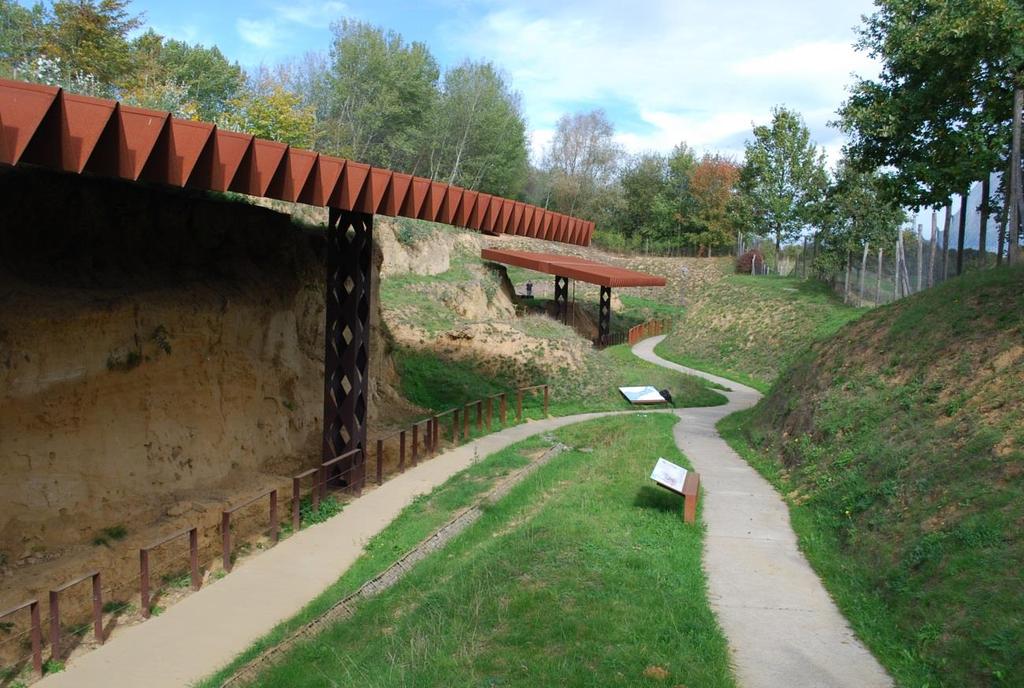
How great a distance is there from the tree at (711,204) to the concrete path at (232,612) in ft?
196

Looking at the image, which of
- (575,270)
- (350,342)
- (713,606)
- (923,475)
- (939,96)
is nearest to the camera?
(713,606)

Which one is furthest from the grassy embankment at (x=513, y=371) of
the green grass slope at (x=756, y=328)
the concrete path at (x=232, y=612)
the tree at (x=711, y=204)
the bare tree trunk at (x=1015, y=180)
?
the tree at (x=711, y=204)

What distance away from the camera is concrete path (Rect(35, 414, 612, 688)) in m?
7.79

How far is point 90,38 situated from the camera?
3328cm

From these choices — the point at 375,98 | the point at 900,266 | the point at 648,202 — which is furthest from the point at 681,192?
the point at 900,266

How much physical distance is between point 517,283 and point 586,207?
30.6 m

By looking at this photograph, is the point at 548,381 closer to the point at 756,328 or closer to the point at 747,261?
the point at 756,328

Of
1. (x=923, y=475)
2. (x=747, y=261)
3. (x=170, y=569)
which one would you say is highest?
(x=747, y=261)

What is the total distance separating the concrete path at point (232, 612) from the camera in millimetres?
7785

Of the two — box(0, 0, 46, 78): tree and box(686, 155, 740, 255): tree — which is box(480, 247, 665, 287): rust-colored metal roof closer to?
box(0, 0, 46, 78): tree

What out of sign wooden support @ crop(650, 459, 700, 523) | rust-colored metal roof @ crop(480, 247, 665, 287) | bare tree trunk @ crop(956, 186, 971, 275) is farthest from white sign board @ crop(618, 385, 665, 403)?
sign wooden support @ crop(650, 459, 700, 523)

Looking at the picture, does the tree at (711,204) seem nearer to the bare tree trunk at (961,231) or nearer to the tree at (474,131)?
the tree at (474,131)

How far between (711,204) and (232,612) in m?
67.2

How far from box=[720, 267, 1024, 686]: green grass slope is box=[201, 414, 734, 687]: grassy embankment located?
165cm
